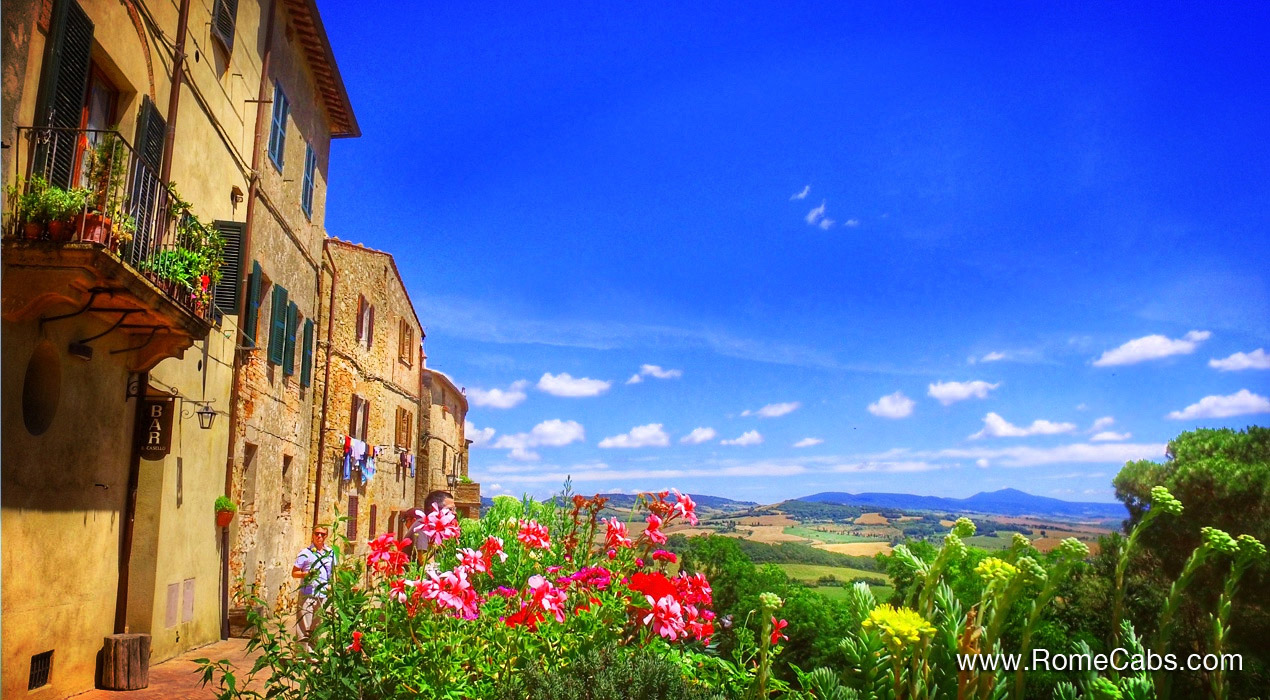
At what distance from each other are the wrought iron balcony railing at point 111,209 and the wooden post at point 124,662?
3.48 m

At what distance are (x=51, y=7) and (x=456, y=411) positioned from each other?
2816 cm

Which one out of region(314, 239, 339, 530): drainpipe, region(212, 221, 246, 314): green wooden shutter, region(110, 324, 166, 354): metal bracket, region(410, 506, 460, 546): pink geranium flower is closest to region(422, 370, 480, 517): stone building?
region(314, 239, 339, 530): drainpipe

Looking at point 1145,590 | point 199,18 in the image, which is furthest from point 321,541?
point 199,18

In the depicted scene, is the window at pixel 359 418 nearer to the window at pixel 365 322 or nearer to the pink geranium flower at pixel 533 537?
the window at pixel 365 322

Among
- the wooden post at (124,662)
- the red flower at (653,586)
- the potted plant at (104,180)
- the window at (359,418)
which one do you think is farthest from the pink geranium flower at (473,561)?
the window at (359,418)

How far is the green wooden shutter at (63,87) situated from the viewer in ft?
22.5

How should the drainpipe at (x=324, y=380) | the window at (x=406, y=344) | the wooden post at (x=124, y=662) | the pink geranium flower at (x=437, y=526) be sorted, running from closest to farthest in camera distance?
the pink geranium flower at (x=437, y=526) < the wooden post at (x=124, y=662) < the drainpipe at (x=324, y=380) < the window at (x=406, y=344)

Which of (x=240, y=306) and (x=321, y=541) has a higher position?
(x=240, y=306)

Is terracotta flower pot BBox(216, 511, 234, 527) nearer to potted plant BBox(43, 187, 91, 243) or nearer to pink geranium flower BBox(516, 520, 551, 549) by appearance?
potted plant BBox(43, 187, 91, 243)

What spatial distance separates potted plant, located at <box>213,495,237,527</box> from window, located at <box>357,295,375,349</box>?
890 cm

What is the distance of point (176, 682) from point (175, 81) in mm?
6743

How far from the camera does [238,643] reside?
12133mm

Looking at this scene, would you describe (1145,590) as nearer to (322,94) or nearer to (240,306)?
(240,306)

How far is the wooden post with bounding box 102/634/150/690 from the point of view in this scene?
855cm
